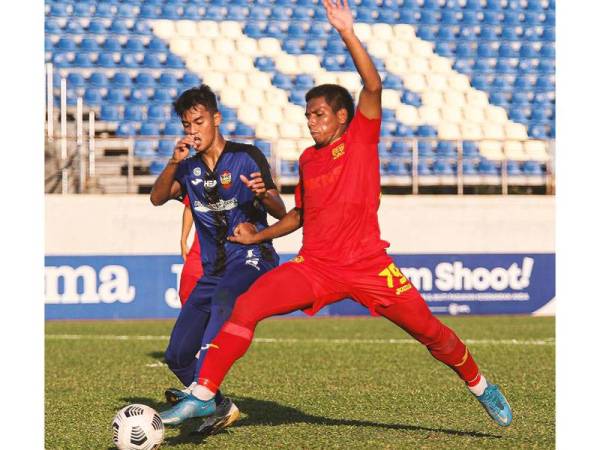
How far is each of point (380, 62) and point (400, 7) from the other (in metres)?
1.58

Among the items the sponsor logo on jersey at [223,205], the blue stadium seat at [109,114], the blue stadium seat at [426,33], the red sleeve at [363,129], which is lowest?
the sponsor logo on jersey at [223,205]

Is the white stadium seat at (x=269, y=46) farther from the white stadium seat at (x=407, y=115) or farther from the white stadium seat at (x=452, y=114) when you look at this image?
the white stadium seat at (x=452, y=114)

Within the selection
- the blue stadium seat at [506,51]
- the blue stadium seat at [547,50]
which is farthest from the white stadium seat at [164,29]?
the blue stadium seat at [547,50]

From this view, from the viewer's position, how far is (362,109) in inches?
245

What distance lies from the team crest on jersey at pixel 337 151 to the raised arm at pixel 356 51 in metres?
0.35

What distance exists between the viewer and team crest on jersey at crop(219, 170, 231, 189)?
7.02m

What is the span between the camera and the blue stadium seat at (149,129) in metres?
20.6

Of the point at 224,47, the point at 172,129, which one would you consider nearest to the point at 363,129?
the point at 172,129

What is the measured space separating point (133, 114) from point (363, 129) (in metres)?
15.0

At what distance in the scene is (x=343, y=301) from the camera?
18.4 meters
